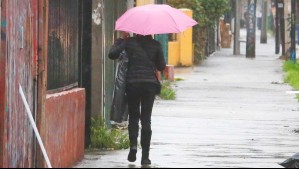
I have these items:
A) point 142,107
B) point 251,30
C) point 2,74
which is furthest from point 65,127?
point 251,30

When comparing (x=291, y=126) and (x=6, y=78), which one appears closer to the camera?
(x=6, y=78)

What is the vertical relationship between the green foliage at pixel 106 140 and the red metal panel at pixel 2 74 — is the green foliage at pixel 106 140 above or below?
below

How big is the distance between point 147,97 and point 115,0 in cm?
548

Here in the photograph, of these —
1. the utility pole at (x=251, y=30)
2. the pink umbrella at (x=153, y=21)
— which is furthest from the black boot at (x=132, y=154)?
the utility pole at (x=251, y=30)

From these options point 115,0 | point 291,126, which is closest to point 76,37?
point 115,0

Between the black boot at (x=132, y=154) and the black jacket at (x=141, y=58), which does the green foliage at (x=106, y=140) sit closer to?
the black boot at (x=132, y=154)

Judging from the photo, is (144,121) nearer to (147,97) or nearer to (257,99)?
(147,97)

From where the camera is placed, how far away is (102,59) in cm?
1522

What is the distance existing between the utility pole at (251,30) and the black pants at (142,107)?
33.0m

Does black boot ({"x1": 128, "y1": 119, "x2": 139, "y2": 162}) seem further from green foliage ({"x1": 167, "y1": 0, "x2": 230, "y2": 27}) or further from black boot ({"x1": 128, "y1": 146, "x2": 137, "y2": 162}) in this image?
green foliage ({"x1": 167, "y1": 0, "x2": 230, "y2": 27})

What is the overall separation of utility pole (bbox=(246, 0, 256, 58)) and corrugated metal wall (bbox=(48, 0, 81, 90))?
31.9 m

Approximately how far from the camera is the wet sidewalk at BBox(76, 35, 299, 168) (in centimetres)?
1285

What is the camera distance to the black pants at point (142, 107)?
460 inches

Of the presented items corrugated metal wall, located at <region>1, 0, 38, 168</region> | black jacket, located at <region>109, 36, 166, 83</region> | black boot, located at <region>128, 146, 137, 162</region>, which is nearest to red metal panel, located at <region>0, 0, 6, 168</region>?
corrugated metal wall, located at <region>1, 0, 38, 168</region>
